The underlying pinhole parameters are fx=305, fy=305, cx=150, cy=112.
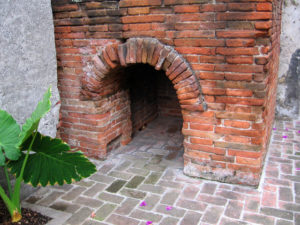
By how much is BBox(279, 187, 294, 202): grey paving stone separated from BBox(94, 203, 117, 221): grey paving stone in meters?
1.86

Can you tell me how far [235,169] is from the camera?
3.63 meters

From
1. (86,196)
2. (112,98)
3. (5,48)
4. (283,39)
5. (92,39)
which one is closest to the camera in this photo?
(5,48)

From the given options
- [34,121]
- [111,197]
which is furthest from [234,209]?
[34,121]

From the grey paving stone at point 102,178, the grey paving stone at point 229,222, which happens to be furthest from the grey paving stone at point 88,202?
the grey paving stone at point 229,222

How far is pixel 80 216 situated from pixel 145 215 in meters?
0.68

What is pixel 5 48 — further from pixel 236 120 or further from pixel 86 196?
pixel 236 120

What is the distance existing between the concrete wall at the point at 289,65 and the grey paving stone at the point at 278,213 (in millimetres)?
3068

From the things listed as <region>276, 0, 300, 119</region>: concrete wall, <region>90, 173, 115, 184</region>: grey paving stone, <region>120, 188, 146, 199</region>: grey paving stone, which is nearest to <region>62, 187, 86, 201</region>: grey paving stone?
<region>90, 173, 115, 184</region>: grey paving stone

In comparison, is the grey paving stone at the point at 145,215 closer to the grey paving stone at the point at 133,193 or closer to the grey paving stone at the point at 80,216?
the grey paving stone at the point at 133,193

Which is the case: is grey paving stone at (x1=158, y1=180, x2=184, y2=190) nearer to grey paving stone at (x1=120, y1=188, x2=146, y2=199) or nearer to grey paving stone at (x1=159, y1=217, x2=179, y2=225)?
grey paving stone at (x1=120, y1=188, x2=146, y2=199)

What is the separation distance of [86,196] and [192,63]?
1.97 m

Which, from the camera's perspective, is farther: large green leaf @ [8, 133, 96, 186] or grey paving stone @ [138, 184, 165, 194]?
grey paving stone @ [138, 184, 165, 194]

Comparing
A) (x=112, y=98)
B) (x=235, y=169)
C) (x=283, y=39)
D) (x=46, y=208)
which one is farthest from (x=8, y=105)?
(x=283, y=39)

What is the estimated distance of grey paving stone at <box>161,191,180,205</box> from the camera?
338 cm
